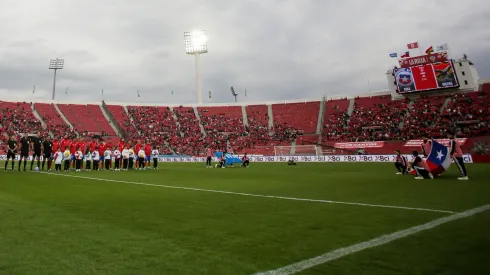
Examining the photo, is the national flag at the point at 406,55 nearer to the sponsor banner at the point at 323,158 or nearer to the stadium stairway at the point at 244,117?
the sponsor banner at the point at 323,158

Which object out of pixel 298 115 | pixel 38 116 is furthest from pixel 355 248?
pixel 38 116

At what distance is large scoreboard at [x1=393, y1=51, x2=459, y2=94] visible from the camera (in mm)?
46250

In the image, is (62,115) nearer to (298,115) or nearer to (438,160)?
(298,115)

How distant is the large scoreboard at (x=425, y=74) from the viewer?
46250 millimetres

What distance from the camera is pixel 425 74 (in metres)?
47.4

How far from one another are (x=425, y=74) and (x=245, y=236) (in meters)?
50.0

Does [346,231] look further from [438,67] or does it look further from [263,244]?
[438,67]

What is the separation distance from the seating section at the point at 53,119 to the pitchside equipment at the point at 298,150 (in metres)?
32.2

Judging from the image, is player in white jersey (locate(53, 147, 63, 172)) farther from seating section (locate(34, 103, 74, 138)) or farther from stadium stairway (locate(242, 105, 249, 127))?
stadium stairway (locate(242, 105, 249, 127))

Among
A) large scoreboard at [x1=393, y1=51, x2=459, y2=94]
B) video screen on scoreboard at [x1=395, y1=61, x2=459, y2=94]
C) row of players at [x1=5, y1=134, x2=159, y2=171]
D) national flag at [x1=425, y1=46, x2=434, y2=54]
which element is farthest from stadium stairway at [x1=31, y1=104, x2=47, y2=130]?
national flag at [x1=425, y1=46, x2=434, y2=54]

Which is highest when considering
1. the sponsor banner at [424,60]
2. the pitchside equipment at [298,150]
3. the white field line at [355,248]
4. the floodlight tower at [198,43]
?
the floodlight tower at [198,43]

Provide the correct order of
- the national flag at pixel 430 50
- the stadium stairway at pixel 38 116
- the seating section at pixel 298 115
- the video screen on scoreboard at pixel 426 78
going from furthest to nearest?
the seating section at pixel 298 115
the stadium stairway at pixel 38 116
the national flag at pixel 430 50
the video screen on scoreboard at pixel 426 78

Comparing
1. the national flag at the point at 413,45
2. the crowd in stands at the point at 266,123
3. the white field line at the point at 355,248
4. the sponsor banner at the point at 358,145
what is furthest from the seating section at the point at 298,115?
the white field line at the point at 355,248

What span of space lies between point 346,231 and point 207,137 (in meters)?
52.0
